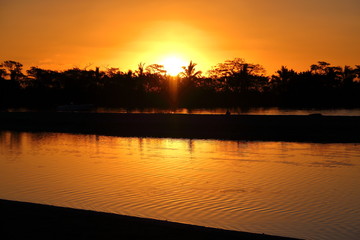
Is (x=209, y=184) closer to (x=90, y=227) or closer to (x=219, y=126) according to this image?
(x=90, y=227)

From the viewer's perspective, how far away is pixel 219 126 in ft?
108

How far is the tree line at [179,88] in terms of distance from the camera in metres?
99.2

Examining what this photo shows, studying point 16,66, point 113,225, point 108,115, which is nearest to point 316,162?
point 113,225

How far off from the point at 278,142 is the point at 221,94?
81.9 metres

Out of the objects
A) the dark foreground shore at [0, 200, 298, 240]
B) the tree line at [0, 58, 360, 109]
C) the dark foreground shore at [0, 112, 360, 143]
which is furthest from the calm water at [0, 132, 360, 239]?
the tree line at [0, 58, 360, 109]

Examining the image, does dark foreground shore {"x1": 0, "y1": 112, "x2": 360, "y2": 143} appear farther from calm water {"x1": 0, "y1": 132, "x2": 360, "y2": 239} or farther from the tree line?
the tree line

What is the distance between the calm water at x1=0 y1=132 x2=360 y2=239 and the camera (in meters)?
8.77

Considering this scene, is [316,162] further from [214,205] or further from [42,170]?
[42,170]

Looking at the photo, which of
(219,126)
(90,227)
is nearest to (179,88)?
(219,126)

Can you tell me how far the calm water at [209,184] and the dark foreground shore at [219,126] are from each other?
6.10 m

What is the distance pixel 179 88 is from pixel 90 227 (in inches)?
3752

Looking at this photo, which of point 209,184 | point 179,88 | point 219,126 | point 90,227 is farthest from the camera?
point 179,88

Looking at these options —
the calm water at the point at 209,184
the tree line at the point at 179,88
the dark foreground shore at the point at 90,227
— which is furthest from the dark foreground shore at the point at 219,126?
the tree line at the point at 179,88

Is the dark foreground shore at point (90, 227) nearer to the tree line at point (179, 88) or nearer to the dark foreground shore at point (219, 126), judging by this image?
the dark foreground shore at point (219, 126)
